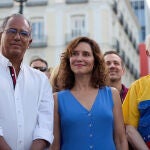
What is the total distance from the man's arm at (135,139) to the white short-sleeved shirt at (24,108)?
2.49 ft

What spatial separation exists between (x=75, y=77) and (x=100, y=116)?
548mm

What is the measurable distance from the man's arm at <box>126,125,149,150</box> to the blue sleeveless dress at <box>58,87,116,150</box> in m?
0.16

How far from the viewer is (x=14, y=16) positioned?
3869mm

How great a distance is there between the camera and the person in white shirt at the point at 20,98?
356 centimetres

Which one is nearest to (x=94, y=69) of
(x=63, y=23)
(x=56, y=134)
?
(x=56, y=134)

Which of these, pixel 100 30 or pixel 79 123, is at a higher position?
pixel 100 30

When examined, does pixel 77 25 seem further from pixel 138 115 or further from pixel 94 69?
pixel 138 115

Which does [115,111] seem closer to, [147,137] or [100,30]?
[147,137]

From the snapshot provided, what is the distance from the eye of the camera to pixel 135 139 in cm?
404

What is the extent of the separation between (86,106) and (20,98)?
710 millimetres

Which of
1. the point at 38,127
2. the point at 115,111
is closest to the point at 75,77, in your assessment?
the point at 115,111

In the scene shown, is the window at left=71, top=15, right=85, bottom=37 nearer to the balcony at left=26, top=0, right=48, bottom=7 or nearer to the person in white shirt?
the balcony at left=26, top=0, right=48, bottom=7

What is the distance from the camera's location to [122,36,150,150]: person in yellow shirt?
404 cm

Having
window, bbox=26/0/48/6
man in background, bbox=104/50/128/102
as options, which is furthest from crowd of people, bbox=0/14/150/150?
window, bbox=26/0/48/6
